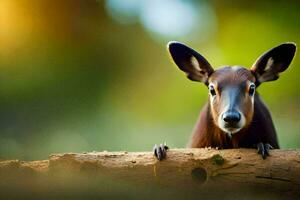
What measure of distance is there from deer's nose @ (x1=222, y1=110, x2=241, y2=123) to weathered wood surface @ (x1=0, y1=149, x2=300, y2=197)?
0.09 meters

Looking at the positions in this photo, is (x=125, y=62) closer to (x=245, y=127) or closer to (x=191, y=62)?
(x=191, y=62)

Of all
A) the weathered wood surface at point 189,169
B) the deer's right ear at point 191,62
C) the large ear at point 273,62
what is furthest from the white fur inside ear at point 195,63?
the weathered wood surface at point 189,169

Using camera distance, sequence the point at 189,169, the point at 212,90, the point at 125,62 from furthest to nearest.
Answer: the point at 125,62 < the point at 212,90 < the point at 189,169

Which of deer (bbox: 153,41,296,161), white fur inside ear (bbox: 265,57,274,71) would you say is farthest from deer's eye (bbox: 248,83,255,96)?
white fur inside ear (bbox: 265,57,274,71)

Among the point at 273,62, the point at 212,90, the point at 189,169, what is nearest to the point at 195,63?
the point at 212,90

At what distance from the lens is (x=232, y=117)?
1.69 m

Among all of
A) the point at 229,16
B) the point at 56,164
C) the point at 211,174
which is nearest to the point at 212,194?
the point at 211,174

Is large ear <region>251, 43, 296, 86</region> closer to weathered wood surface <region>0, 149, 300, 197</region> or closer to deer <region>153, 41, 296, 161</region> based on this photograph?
deer <region>153, 41, 296, 161</region>

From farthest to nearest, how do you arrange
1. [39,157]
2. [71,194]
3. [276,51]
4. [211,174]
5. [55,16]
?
[55,16] → [39,157] → [276,51] → [71,194] → [211,174]

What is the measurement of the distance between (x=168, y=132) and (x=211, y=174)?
77cm

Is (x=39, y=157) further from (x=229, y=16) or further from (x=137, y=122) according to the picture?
(x=229, y=16)

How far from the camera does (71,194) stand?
1688mm

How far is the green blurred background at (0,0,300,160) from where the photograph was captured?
227 centimetres

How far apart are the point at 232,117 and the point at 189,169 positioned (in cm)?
20
